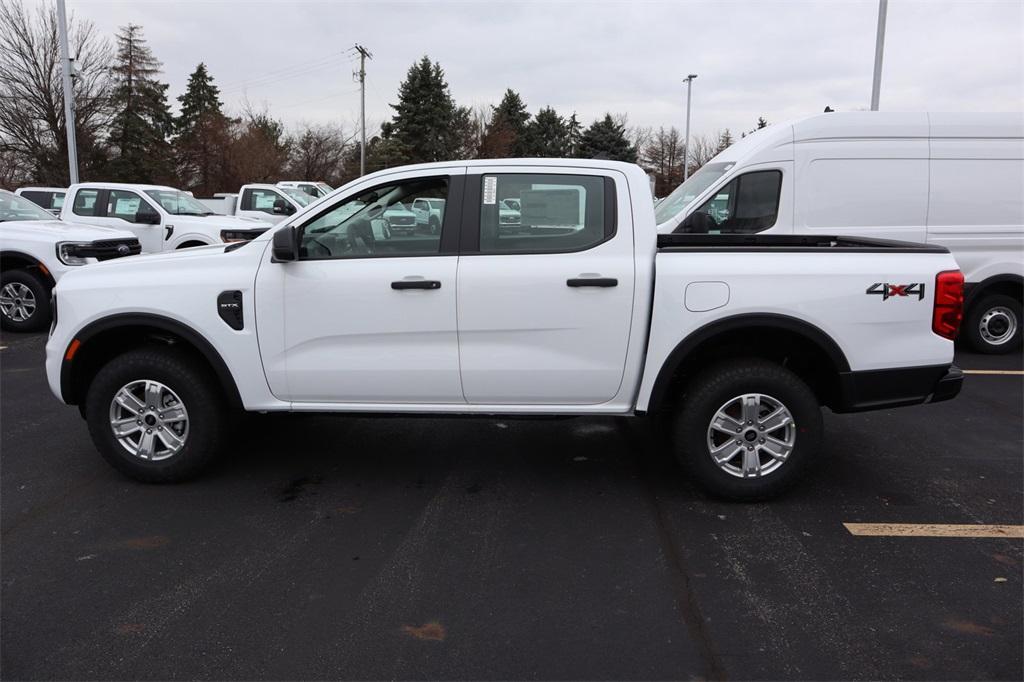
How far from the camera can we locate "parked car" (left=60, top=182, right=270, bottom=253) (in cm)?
1259

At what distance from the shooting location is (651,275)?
13.5 ft

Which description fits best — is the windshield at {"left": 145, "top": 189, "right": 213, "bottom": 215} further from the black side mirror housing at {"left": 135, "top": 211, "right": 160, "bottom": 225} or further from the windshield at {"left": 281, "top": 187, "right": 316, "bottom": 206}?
the windshield at {"left": 281, "top": 187, "right": 316, "bottom": 206}

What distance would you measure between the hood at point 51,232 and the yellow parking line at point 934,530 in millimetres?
9457

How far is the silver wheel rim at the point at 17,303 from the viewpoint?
31.5 feet

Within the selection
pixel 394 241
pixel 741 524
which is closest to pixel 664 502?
pixel 741 524

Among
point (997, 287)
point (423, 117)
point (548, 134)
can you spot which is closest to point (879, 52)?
point (997, 287)

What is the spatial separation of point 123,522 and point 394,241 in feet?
6.90

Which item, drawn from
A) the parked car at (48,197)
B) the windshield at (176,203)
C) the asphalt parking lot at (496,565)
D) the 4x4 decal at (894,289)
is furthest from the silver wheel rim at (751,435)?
the parked car at (48,197)

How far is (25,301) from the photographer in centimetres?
964

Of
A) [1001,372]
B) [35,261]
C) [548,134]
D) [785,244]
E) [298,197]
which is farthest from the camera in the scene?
[548,134]

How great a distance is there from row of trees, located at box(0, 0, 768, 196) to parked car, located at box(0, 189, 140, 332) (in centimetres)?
2632

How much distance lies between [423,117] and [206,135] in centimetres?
1794

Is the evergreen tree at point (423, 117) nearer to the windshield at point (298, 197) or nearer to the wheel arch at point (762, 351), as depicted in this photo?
the windshield at point (298, 197)

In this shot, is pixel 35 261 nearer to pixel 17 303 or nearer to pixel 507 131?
pixel 17 303
